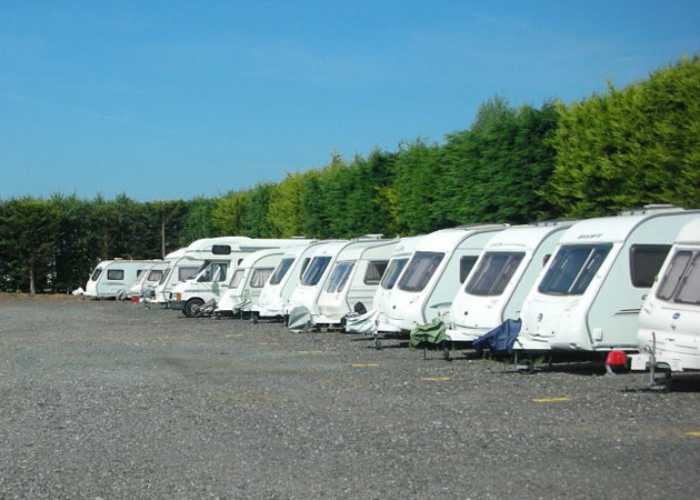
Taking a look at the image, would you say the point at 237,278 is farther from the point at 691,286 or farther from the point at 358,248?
the point at 691,286

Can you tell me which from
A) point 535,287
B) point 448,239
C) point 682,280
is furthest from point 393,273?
point 682,280

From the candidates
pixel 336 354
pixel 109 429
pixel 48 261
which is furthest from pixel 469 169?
pixel 48 261

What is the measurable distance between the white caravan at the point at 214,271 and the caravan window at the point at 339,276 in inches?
362

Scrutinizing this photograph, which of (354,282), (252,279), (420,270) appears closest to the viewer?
(420,270)

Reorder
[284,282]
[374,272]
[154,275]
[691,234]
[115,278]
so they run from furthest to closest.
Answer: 1. [115,278]
2. [154,275]
3. [284,282]
4. [374,272]
5. [691,234]

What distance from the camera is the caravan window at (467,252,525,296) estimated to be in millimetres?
19469

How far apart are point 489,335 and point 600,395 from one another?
14.8 ft

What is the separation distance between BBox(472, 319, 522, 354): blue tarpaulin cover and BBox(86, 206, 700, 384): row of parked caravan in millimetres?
24

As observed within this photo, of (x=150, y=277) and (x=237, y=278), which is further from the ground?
(x=237, y=278)

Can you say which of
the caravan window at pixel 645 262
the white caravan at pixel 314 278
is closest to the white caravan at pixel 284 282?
the white caravan at pixel 314 278

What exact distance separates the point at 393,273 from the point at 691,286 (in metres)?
10.8

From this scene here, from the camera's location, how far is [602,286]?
53.9 ft

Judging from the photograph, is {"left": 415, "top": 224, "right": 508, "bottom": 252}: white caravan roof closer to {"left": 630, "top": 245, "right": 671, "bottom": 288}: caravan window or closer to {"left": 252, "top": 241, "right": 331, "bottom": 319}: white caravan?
{"left": 630, "top": 245, "right": 671, "bottom": 288}: caravan window

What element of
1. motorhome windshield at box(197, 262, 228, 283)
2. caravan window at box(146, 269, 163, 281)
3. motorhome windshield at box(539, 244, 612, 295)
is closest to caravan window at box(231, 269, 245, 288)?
motorhome windshield at box(197, 262, 228, 283)
